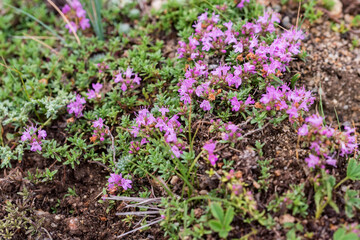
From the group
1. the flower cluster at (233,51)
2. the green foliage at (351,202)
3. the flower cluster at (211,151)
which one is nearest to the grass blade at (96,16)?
the flower cluster at (233,51)

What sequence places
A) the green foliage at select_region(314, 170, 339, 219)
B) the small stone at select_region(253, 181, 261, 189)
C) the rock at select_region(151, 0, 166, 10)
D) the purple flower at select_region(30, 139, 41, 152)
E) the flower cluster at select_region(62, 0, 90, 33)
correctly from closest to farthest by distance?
1. the green foliage at select_region(314, 170, 339, 219)
2. the small stone at select_region(253, 181, 261, 189)
3. the purple flower at select_region(30, 139, 41, 152)
4. the flower cluster at select_region(62, 0, 90, 33)
5. the rock at select_region(151, 0, 166, 10)

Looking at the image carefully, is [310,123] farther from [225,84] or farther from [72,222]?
[72,222]

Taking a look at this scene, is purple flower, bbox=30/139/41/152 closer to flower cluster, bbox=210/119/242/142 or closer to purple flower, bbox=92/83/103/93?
purple flower, bbox=92/83/103/93

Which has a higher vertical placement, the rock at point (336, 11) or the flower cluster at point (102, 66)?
the rock at point (336, 11)

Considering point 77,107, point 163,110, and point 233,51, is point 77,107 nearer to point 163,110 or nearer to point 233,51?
point 163,110

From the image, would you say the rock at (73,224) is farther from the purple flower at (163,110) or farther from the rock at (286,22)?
the rock at (286,22)

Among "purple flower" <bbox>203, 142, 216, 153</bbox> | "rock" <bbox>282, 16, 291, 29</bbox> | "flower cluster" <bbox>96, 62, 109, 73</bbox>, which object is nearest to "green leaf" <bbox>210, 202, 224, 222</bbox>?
"purple flower" <bbox>203, 142, 216, 153</bbox>

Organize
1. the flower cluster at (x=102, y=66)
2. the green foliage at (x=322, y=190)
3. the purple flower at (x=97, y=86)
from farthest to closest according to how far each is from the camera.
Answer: the flower cluster at (x=102, y=66) < the purple flower at (x=97, y=86) < the green foliage at (x=322, y=190)
